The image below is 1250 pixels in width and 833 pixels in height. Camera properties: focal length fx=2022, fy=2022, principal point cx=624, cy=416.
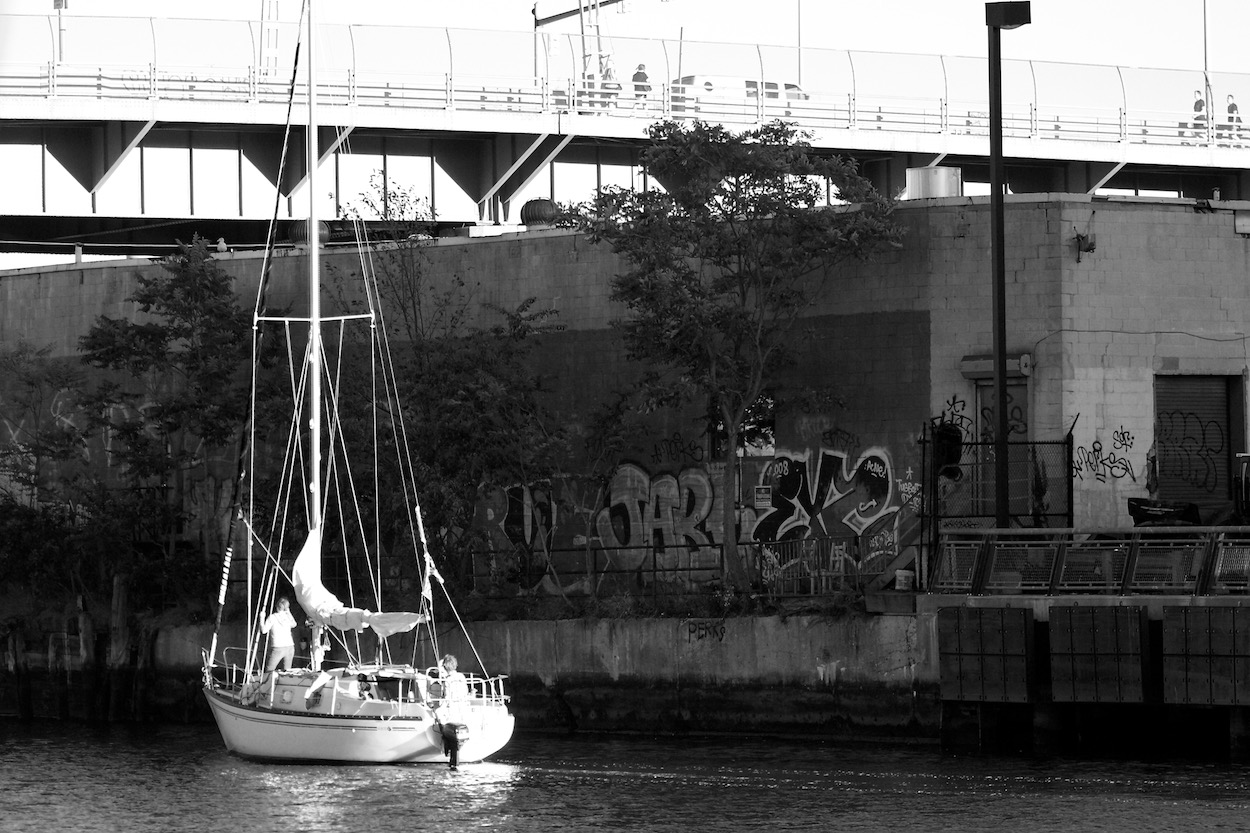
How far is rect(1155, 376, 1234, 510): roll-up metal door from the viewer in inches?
1465

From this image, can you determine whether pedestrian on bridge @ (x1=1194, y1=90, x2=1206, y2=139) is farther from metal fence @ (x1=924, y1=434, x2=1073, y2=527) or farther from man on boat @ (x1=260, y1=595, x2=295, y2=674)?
man on boat @ (x1=260, y1=595, x2=295, y2=674)

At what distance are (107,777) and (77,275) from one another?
1770 cm

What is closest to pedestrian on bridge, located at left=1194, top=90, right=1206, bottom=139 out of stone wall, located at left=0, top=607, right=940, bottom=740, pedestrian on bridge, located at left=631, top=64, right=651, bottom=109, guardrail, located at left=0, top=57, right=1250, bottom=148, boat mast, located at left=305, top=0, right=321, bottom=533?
guardrail, located at left=0, top=57, right=1250, bottom=148

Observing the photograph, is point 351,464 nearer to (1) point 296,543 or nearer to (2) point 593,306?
(1) point 296,543

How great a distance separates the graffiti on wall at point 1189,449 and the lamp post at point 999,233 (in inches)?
192

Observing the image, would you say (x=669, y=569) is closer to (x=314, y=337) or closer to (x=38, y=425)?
(x=314, y=337)

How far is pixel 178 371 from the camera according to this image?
44.4 m

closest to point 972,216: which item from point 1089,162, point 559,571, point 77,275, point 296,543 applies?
point 559,571

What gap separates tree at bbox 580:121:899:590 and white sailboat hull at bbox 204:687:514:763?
694 cm

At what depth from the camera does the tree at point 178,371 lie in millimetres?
42625

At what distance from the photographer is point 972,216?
1467 inches

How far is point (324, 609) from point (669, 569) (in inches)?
290

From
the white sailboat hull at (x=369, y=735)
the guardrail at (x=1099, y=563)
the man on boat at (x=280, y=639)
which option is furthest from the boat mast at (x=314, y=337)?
the guardrail at (x=1099, y=563)

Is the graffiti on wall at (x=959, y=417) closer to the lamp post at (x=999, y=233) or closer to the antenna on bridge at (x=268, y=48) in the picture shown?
the lamp post at (x=999, y=233)
